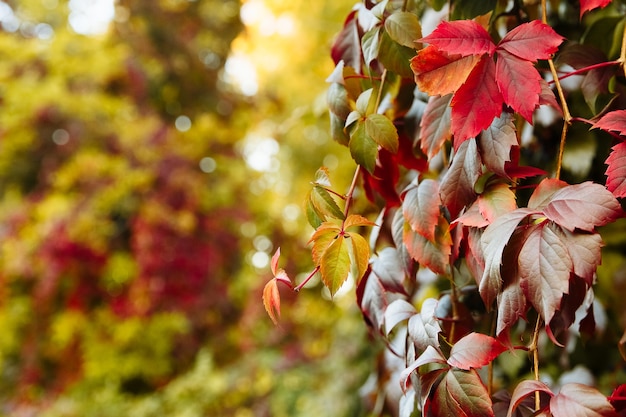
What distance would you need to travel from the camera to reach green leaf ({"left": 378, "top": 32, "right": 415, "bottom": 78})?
615 millimetres

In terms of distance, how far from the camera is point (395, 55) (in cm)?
62

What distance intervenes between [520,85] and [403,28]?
0.16m

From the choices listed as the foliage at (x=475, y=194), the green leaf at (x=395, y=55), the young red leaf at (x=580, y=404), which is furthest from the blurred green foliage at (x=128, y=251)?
the young red leaf at (x=580, y=404)

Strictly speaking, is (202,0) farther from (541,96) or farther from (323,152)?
(541,96)

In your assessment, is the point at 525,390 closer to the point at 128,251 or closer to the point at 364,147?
the point at 364,147

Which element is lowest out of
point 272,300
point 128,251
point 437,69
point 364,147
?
point 128,251

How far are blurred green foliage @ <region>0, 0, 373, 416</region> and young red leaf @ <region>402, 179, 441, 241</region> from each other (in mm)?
2657

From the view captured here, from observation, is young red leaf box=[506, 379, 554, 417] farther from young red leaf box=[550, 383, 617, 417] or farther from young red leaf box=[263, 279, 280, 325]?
young red leaf box=[263, 279, 280, 325]

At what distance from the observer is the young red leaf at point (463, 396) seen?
48cm

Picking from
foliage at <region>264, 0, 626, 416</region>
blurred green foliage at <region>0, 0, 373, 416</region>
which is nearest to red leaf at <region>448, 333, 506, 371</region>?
foliage at <region>264, 0, 626, 416</region>

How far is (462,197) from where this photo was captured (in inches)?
21.8

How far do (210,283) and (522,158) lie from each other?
11.7 feet

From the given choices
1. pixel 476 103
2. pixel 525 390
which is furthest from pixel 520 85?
pixel 525 390

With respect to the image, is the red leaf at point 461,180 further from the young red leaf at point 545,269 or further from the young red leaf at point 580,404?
the young red leaf at point 580,404
